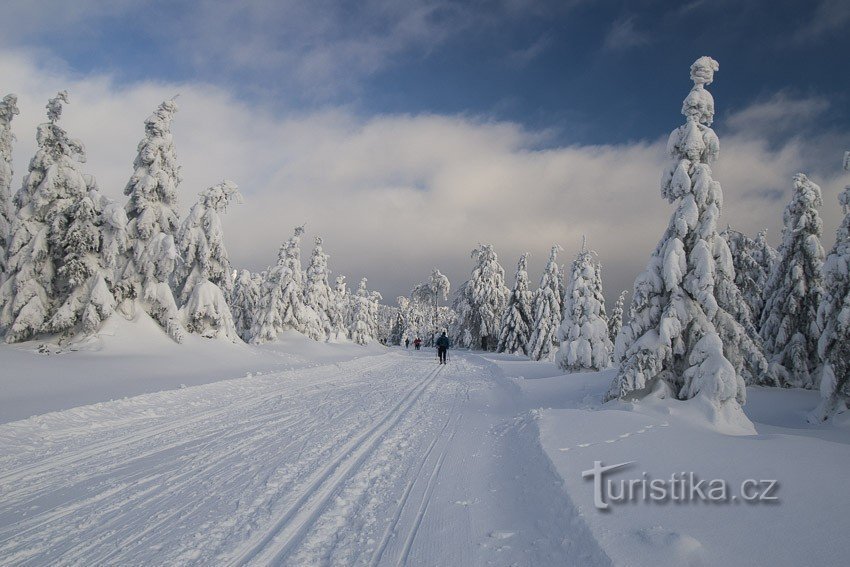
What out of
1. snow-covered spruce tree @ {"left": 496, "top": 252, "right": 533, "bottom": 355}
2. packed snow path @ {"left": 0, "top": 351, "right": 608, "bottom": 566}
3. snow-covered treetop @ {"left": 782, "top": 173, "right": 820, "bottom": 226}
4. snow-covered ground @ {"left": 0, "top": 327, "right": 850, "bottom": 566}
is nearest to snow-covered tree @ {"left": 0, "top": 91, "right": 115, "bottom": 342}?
snow-covered ground @ {"left": 0, "top": 327, "right": 850, "bottom": 566}

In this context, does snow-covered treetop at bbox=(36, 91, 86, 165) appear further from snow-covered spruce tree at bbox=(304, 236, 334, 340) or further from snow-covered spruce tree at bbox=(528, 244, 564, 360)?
snow-covered spruce tree at bbox=(528, 244, 564, 360)

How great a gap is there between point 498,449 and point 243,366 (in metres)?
16.0

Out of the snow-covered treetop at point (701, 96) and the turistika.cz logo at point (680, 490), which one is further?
the snow-covered treetop at point (701, 96)

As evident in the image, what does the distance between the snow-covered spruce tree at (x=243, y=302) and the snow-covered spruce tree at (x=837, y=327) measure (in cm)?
4286

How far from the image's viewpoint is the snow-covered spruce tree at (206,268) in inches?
948

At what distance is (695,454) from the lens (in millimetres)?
6031

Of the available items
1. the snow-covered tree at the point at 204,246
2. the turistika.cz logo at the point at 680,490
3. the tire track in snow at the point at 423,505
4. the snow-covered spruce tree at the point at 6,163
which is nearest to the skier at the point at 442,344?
the snow-covered tree at the point at 204,246

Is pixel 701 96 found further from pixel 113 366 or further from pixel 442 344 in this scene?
pixel 113 366

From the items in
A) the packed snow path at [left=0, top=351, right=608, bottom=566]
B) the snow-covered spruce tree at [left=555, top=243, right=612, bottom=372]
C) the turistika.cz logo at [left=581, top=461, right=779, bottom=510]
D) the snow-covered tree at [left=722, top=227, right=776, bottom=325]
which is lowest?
the packed snow path at [left=0, top=351, right=608, bottom=566]

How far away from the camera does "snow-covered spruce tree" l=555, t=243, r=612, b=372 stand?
2120 cm

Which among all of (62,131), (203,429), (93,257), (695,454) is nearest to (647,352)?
(695,454)

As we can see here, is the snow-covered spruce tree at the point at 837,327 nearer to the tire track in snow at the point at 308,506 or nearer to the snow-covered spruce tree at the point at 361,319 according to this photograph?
the tire track in snow at the point at 308,506

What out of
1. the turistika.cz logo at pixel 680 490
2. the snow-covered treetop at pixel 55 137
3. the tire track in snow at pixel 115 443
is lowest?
the tire track in snow at pixel 115 443

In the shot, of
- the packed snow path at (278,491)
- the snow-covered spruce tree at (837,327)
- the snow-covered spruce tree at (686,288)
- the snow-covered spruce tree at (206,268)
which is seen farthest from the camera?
the snow-covered spruce tree at (206,268)
